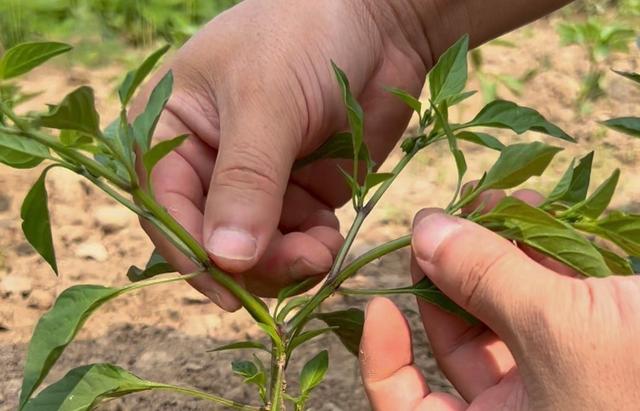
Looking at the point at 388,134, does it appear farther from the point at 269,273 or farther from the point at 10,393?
the point at 10,393

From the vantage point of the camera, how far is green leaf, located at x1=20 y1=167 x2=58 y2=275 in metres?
0.97

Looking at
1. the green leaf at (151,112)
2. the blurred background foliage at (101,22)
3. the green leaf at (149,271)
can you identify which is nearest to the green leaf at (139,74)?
the green leaf at (151,112)

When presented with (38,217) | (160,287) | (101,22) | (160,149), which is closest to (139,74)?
(160,149)

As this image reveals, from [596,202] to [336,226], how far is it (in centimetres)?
59

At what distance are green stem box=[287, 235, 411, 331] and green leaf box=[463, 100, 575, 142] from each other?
0.65ft

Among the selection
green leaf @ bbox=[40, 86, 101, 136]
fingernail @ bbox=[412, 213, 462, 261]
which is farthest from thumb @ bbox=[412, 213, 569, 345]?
green leaf @ bbox=[40, 86, 101, 136]

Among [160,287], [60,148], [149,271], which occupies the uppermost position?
[60,148]

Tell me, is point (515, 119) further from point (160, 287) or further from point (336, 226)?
point (160, 287)

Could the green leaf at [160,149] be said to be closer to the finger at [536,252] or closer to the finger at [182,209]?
the finger at [182,209]

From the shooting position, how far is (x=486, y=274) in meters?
1.02

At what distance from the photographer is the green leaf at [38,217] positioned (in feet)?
3.19

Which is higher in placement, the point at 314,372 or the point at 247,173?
the point at 247,173

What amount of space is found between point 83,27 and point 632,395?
261 centimetres

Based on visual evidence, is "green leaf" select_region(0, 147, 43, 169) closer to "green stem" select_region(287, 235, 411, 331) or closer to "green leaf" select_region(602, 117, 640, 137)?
"green stem" select_region(287, 235, 411, 331)
